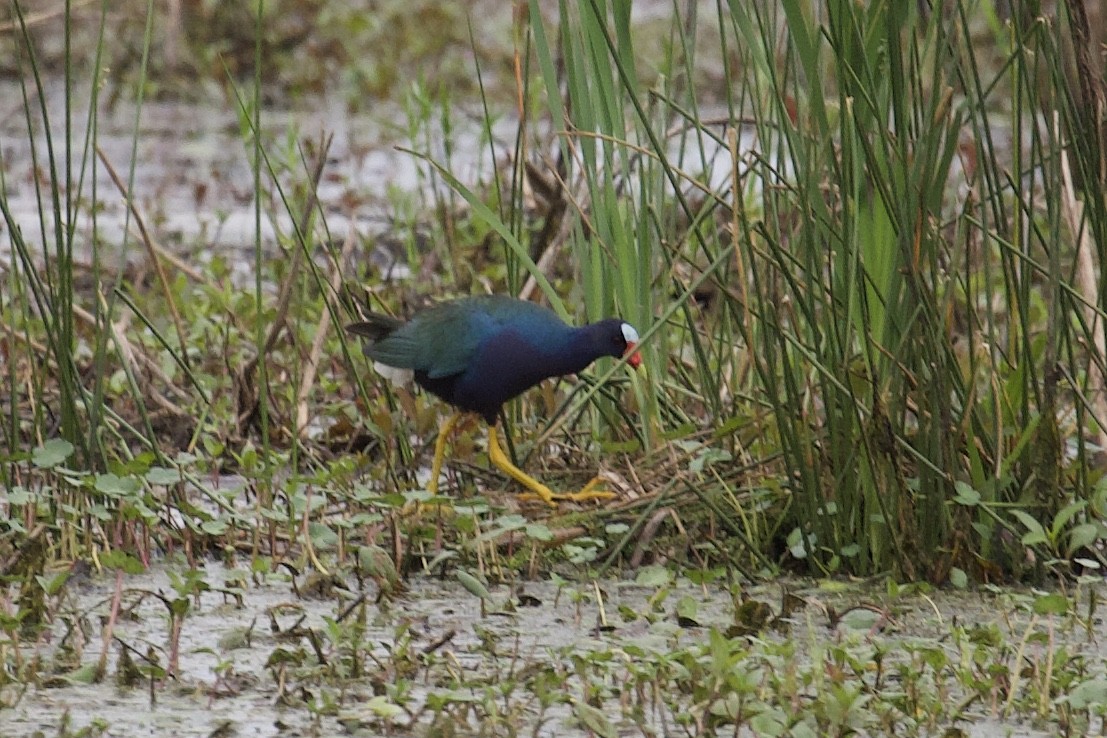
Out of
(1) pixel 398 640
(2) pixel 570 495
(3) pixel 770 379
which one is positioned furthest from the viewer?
(2) pixel 570 495

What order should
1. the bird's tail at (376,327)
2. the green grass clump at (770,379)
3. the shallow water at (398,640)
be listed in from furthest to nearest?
the bird's tail at (376,327) < the green grass clump at (770,379) < the shallow water at (398,640)

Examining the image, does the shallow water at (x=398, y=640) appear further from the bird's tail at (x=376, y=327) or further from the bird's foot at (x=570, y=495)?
the bird's tail at (x=376, y=327)

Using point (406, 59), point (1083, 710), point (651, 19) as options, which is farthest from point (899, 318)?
point (651, 19)

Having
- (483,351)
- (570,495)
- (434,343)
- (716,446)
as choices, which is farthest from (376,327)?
(716,446)

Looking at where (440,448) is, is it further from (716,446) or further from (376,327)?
(716,446)

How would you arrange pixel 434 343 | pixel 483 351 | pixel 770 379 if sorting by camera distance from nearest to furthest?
pixel 770 379 < pixel 483 351 < pixel 434 343

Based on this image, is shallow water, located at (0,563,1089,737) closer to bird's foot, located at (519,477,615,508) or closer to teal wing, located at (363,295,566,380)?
bird's foot, located at (519,477,615,508)

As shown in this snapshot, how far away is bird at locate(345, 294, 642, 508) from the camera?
4012 millimetres

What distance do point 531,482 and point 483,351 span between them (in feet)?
1.15

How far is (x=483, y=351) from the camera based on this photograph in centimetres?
407

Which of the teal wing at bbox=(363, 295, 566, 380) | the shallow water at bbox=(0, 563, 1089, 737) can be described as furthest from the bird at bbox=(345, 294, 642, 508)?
the shallow water at bbox=(0, 563, 1089, 737)

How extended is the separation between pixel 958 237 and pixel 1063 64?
1.07ft

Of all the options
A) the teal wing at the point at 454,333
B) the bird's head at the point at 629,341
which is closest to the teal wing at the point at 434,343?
the teal wing at the point at 454,333

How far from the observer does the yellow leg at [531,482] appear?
12.3 feet
